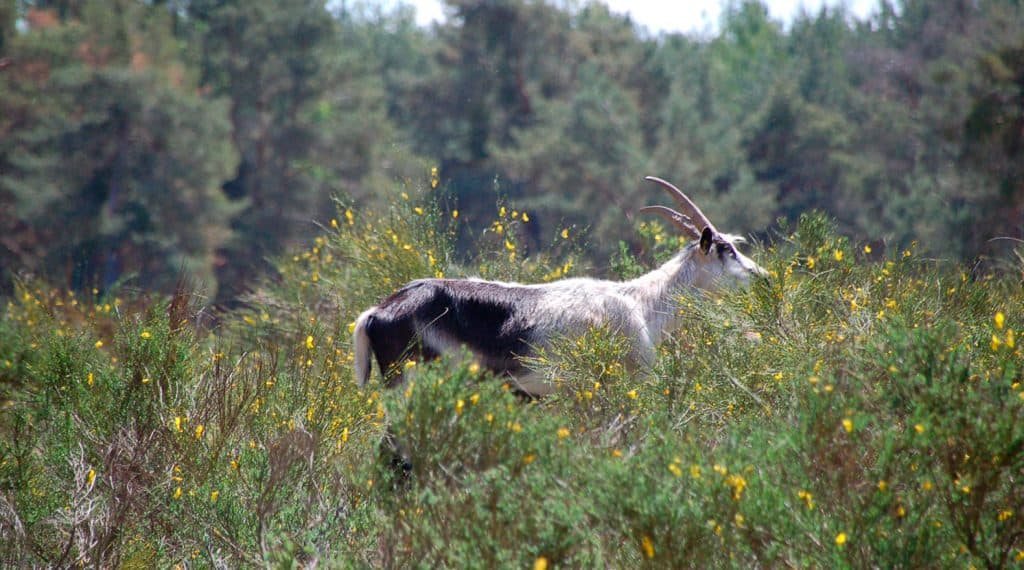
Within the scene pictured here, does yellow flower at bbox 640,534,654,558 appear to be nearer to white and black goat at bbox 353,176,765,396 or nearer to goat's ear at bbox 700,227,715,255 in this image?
white and black goat at bbox 353,176,765,396

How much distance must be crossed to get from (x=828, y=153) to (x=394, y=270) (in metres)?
20.4

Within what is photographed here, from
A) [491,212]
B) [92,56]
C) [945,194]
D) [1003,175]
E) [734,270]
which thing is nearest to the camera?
[734,270]

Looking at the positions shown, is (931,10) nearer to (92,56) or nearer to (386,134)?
(386,134)

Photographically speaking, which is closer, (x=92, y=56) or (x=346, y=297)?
(x=346, y=297)

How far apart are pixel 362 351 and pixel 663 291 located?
228 centimetres

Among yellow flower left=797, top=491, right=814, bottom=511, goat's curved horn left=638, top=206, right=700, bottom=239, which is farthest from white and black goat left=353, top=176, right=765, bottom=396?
yellow flower left=797, top=491, right=814, bottom=511

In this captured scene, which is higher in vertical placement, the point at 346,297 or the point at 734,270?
the point at 734,270

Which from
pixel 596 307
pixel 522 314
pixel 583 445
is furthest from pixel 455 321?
pixel 583 445

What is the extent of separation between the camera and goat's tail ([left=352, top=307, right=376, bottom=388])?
21.9 ft

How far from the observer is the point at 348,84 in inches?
1174

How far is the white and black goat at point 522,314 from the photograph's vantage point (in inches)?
264

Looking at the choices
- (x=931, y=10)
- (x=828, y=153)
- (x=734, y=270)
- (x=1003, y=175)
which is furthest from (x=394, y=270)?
(x=931, y=10)

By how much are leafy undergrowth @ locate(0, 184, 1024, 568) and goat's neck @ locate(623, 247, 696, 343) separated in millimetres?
331

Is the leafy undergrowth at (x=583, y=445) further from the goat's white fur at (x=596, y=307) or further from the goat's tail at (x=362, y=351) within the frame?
the goat's white fur at (x=596, y=307)
